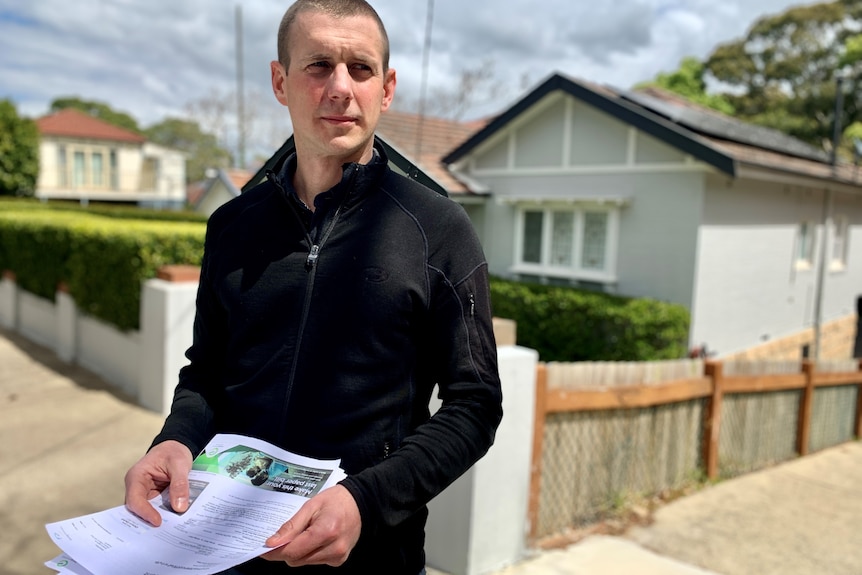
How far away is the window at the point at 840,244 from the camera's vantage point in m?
15.1

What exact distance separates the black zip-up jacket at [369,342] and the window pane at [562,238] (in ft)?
34.9

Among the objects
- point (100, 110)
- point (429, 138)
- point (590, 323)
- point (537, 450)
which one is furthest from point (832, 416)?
point (100, 110)

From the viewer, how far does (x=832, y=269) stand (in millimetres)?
14938

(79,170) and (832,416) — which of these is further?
(79,170)

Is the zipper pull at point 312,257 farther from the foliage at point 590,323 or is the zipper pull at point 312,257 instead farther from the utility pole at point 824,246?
the utility pole at point 824,246

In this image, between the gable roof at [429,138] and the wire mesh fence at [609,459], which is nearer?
the wire mesh fence at [609,459]

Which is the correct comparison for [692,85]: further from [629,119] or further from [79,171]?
[79,171]

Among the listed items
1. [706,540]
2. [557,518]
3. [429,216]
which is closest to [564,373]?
[557,518]

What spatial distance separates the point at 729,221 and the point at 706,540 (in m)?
7.46

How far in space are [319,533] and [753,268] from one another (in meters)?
12.2

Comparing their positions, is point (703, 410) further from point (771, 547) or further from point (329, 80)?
point (329, 80)

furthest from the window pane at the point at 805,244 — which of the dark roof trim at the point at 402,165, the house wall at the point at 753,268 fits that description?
the dark roof trim at the point at 402,165

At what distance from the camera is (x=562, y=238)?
11.9m

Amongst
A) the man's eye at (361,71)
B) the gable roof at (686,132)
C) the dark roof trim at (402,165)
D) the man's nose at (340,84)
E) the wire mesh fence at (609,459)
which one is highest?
the gable roof at (686,132)
